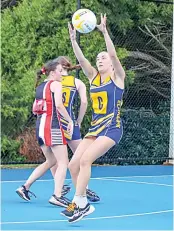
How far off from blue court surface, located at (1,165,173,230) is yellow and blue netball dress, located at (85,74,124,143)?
2.87ft

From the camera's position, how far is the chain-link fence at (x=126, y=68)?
42.1ft

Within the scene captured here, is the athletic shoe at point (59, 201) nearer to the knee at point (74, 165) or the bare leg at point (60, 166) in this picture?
the bare leg at point (60, 166)

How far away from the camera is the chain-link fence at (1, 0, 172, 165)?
12836 mm

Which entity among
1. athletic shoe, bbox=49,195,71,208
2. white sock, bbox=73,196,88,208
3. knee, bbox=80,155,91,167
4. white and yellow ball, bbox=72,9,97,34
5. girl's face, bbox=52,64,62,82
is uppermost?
white and yellow ball, bbox=72,9,97,34

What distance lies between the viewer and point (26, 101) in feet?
42.0

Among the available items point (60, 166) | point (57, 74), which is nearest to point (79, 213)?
point (60, 166)

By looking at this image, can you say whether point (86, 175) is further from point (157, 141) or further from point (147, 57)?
point (147, 57)

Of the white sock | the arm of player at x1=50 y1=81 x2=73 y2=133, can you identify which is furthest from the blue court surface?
the arm of player at x1=50 y1=81 x2=73 y2=133

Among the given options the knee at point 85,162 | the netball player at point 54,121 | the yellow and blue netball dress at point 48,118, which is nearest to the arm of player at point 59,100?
the netball player at point 54,121

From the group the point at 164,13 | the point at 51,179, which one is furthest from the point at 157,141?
the point at 51,179

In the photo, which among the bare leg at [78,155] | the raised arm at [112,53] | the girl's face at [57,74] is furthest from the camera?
the girl's face at [57,74]

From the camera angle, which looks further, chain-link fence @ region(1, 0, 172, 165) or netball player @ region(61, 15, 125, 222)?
chain-link fence @ region(1, 0, 172, 165)

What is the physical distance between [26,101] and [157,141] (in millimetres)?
2775

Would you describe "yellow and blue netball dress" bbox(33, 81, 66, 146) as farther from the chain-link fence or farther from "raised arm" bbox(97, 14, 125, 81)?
the chain-link fence
